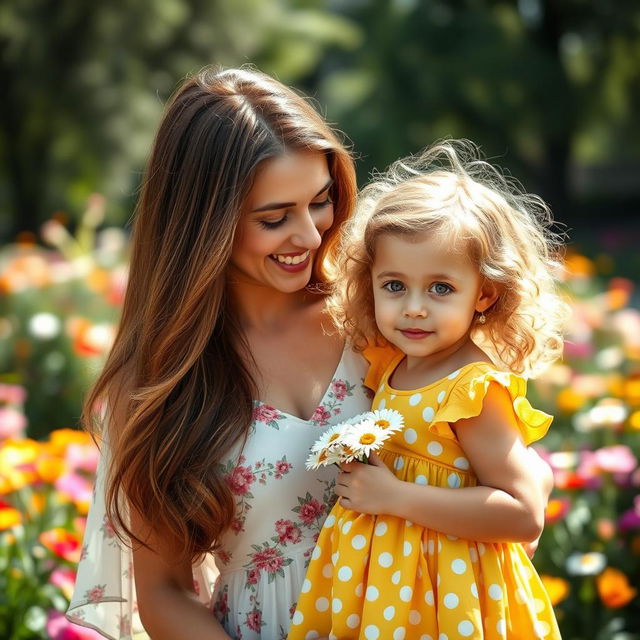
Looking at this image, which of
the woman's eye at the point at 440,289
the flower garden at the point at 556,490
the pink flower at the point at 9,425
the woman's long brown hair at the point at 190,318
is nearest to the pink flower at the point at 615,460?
the flower garden at the point at 556,490

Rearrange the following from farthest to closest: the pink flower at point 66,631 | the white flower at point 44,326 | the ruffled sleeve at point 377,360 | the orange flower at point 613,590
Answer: the white flower at point 44,326, the orange flower at point 613,590, the pink flower at point 66,631, the ruffled sleeve at point 377,360

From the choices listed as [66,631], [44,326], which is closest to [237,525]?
[66,631]

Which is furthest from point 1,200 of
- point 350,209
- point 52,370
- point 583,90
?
point 350,209

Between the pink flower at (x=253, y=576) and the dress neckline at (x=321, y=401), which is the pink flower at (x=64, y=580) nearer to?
the pink flower at (x=253, y=576)

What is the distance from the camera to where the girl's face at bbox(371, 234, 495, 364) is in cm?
178

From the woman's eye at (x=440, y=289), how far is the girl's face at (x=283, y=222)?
12.4 inches

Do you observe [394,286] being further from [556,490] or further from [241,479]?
[556,490]

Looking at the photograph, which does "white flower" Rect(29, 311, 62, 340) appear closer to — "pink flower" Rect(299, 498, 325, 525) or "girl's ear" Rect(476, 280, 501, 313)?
"pink flower" Rect(299, 498, 325, 525)

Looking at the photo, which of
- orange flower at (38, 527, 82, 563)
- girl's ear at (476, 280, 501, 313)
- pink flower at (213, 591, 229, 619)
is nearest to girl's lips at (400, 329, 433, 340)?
girl's ear at (476, 280, 501, 313)

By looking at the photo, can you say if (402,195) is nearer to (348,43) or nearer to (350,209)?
(350,209)

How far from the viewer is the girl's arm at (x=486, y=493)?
1709mm

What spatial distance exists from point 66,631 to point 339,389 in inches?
41.8

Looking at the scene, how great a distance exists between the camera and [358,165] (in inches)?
634

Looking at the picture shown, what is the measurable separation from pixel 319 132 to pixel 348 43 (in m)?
17.4
